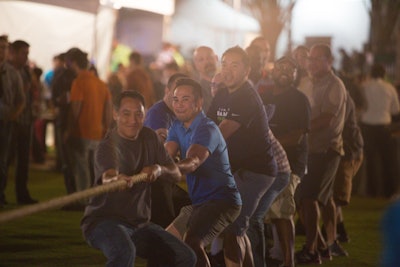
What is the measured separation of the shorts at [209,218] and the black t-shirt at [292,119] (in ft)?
8.02

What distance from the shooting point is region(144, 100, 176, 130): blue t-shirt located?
27.4ft

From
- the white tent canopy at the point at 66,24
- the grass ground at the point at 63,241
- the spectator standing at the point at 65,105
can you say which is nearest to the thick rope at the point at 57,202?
the grass ground at the point at 63,241

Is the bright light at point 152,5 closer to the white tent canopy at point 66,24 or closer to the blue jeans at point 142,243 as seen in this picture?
the white tent canopy at point 66,24

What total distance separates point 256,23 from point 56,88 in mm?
16085

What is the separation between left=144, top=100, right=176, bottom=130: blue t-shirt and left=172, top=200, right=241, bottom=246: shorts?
1714 millimetres

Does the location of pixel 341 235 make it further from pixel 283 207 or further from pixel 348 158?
pixel 283 207

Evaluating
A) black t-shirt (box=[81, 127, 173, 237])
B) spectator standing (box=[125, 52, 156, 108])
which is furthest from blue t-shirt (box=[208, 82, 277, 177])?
spectator standing (box=[125, 52, 156, 108])

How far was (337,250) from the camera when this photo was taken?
10.2 m

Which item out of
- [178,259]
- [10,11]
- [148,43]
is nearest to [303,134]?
[178,259]

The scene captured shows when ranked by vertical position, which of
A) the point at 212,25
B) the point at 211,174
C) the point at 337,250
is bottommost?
the point at 337,250

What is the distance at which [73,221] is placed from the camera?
1210 centimetres

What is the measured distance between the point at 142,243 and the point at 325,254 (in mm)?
4219

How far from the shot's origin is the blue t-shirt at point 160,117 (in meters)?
8.35

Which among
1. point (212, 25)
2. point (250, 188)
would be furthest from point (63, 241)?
point (212, 25)
